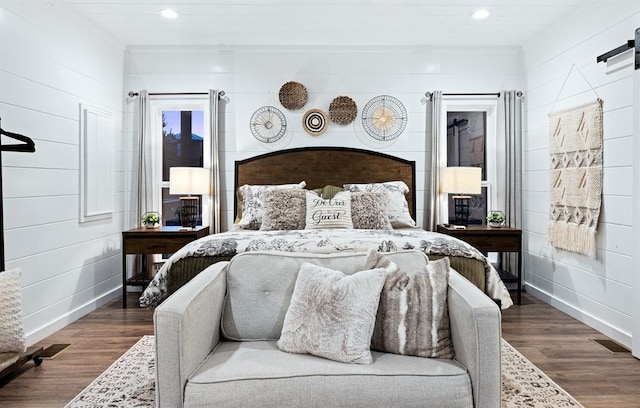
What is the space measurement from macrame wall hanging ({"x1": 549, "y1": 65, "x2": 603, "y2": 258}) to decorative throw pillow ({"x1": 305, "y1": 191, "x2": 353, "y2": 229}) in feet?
6.26

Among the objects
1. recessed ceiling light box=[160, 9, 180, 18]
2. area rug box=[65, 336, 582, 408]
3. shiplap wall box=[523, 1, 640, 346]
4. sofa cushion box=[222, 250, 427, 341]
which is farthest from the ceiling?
area rug box=[65, 336, 582, 408]

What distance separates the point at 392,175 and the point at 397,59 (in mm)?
1283

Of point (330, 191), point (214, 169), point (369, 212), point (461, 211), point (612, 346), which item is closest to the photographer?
point (612, 346)

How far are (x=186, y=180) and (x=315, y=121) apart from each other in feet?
4.97

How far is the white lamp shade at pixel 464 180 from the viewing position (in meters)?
4.52

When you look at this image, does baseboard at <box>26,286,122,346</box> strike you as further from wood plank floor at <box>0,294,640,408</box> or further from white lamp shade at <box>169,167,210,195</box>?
white lamp shade at <box>169,167,210,195</box>

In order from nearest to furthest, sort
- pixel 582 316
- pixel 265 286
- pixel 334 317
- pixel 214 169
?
pixel 334 317
pixel 265 286
pixel 582 316
pixel 214 169

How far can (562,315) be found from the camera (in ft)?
13.1

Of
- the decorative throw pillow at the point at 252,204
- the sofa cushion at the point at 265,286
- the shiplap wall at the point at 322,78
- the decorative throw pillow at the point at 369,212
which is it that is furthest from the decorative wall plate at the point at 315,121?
the sofa cushion at the point at 265,286

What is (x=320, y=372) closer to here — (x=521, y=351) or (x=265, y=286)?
(x=265, y=286)

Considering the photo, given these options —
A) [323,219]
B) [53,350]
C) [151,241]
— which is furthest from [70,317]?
[323,219]

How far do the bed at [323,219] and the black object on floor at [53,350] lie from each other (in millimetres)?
690

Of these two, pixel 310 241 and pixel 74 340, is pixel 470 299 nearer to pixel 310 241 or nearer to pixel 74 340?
pixel 310 241

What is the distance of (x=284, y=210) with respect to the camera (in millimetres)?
4016
